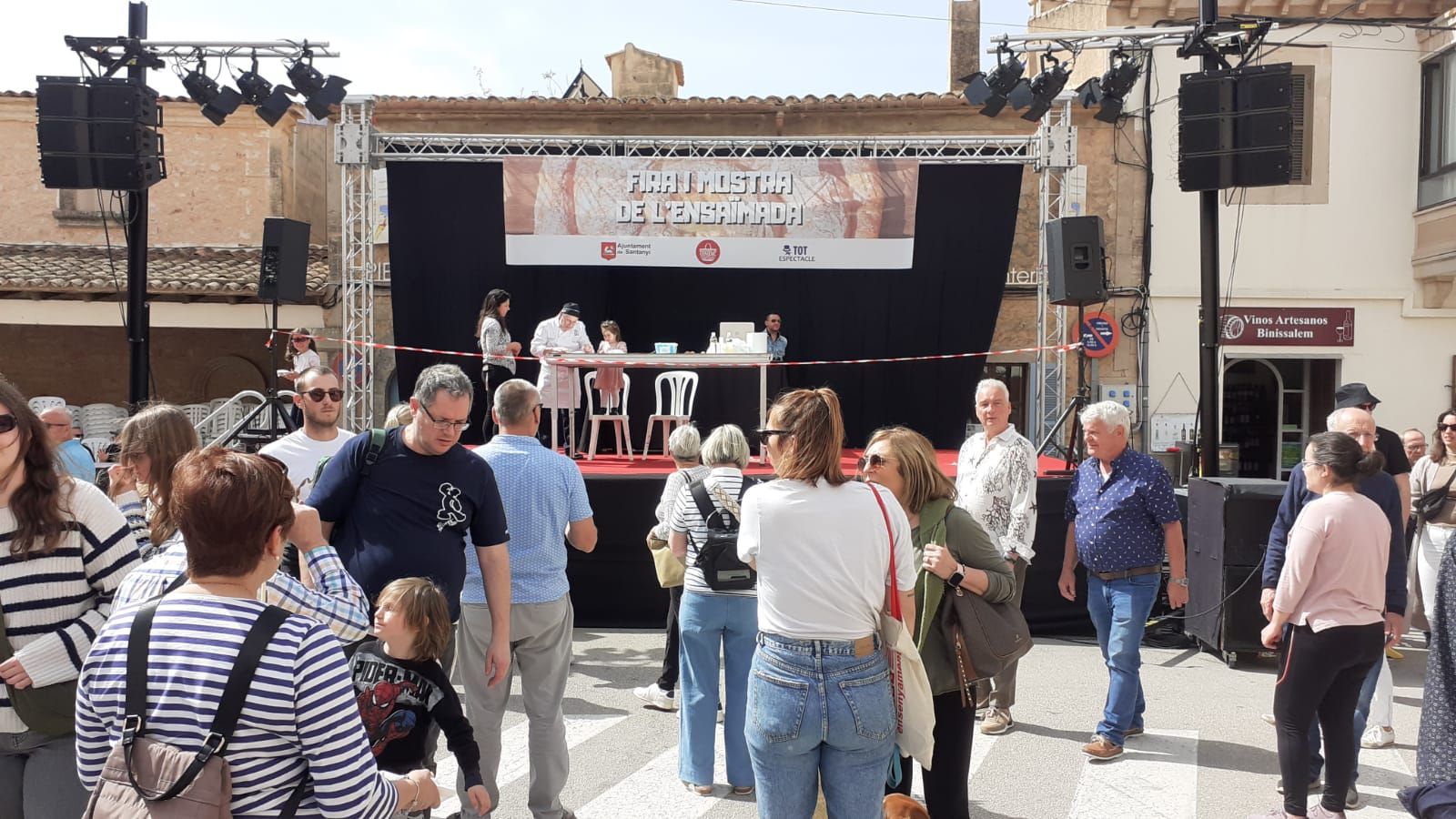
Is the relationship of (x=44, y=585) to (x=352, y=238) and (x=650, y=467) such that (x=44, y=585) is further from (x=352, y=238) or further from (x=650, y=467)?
(x=352, y=238)

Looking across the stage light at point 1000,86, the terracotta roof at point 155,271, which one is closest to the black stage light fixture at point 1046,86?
the stage light at point 1000,86

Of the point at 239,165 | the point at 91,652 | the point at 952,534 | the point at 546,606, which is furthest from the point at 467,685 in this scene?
the point at 239,165

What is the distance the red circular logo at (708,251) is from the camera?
38.4ft

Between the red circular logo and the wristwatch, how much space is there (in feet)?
28.9

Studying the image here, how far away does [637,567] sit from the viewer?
7.51 m

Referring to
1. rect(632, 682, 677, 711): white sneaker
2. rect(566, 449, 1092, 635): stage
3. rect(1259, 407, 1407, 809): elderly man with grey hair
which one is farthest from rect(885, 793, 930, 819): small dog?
rect(566, 449, 1092, 635): stage

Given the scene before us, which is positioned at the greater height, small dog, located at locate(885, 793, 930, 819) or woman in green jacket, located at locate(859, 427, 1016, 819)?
woman in green jacket, located at locate(859, 427, 1016, 819)

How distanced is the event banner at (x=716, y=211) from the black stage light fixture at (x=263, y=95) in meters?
2.76

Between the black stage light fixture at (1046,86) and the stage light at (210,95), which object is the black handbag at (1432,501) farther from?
the stage light at (210,95)

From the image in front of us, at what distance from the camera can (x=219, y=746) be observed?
1.63 m

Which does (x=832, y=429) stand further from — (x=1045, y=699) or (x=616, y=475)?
(x=616, y=475)

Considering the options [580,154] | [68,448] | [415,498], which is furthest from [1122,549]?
[580,154]

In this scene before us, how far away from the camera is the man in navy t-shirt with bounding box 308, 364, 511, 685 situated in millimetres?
3258

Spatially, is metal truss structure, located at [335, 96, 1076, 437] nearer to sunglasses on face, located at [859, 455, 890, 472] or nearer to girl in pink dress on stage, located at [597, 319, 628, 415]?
girl in pink dress on stage, located at [597, 319, 628, 415]
